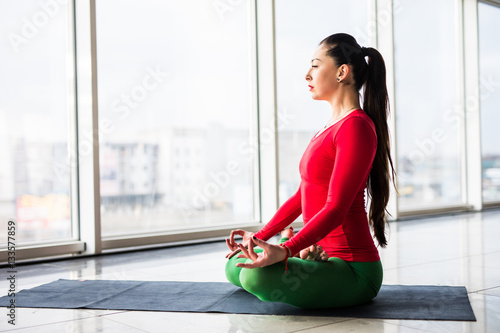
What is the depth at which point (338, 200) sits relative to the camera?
1.72 metres

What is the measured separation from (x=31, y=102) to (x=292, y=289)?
7.55ft

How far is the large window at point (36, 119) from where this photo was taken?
10.8 feet

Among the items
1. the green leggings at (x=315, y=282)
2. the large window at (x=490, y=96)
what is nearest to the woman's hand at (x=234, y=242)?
the green leggings at (x=315, y=282)

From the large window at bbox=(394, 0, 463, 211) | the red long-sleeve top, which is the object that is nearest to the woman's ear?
the red long-sleeve top

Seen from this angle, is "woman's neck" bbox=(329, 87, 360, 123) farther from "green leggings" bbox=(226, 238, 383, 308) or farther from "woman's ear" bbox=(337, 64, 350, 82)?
"green leggings" bbox=(226, 238, 383, 308)

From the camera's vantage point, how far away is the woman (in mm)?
1723

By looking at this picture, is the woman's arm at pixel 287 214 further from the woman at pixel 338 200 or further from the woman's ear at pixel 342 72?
the woman's ear at pixel 342 72

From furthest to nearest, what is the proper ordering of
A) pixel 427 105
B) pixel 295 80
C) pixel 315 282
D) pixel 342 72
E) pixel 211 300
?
pixel 427 105 < pixel 295 80 < pixel 211 300 < pixel 342 72 < pixel 315 282

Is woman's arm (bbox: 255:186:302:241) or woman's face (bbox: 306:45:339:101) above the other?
woman's face (bbox: 306:45:339:101)

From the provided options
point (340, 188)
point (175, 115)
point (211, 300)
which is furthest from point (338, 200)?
point (175, 115)

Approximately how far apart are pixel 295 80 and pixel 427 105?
1863 millimetres

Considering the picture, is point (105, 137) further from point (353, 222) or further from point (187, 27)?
point (353, 222)

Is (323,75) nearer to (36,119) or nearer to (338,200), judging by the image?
(338,200)

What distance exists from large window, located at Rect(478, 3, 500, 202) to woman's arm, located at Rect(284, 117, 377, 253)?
5.37m
